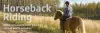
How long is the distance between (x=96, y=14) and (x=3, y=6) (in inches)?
109

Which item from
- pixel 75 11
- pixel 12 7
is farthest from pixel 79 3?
pixel 12 7

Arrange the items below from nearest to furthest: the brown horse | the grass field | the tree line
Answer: the brown horse, the tree line, the grass field

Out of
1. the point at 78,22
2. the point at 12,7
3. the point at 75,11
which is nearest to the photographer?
the point at 78,22

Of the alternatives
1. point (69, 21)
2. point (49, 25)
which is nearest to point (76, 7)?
point (49, 25)

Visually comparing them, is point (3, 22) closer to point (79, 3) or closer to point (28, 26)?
point (28, 26)

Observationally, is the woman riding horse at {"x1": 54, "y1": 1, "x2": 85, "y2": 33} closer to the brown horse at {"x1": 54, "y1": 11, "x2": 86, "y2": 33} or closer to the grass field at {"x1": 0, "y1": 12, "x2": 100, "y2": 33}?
the brown horse at {"x1": 54, "y1": 11, "x2": 86, "y2": 33}

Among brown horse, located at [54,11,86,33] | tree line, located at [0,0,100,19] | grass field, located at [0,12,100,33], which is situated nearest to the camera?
brown horse, located at [54,11,86,33]

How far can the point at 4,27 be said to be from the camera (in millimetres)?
8766

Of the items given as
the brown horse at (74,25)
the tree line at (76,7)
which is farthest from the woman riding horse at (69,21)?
the tree line at (76,7)

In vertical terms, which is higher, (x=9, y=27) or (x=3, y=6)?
(x=3, y=6)

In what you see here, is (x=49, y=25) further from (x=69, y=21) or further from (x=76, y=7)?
(x=69, y=21)

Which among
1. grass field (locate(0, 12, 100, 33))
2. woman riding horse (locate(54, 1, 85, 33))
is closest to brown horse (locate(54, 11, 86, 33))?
woman riding horse (locate(54, 1, 85, 33))

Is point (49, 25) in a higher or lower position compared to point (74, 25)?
lower

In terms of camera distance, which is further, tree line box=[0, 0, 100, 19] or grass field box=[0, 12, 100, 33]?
grass field box=[0, 12, 100, 33]
